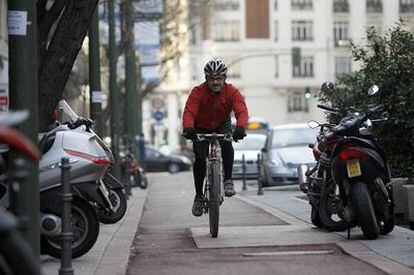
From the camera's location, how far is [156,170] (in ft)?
157

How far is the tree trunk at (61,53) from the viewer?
9.74m

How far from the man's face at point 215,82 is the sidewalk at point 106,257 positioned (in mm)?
1962

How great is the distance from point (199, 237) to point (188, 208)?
16.4 feet

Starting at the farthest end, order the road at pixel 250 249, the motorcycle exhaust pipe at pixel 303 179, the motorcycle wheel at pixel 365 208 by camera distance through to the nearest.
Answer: the motorcycle exhaust pipe at pixel 303 179, the motorcycle wheel at pixel 365 208, the road at pixel 250 249

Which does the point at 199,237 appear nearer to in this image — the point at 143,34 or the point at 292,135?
the point at 292,135

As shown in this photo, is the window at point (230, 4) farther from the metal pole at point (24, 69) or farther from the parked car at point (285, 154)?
the metal pole at point (24, 69)

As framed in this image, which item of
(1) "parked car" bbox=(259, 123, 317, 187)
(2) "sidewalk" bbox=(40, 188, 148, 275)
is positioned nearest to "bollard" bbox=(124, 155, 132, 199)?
(1) "parked car" bbox=(259, 123, 317, 187)

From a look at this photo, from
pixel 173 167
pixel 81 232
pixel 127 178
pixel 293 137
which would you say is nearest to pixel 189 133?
pixel 81 232

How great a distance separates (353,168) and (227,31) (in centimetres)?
7367

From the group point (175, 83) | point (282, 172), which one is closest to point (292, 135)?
point (282, 172)

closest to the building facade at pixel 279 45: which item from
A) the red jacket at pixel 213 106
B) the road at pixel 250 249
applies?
the road at pixel 250 249

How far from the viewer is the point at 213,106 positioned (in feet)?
32.7

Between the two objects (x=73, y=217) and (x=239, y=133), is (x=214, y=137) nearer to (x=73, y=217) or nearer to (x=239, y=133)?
(x=239, y=133)

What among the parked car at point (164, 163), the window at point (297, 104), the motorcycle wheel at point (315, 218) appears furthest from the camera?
the window at point (297, 104)
